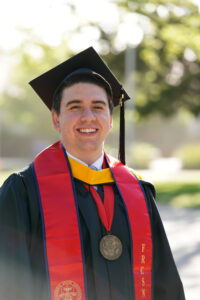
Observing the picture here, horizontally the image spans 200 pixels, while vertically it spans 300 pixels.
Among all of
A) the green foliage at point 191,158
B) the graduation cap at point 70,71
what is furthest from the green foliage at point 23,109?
the graduation cap at point 70,71

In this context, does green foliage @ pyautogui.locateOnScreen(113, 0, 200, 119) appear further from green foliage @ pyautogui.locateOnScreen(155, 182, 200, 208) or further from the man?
the man

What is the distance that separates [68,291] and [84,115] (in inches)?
33.9

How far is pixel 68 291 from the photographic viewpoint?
85.7 inches

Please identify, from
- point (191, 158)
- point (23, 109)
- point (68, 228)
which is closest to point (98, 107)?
point (68, 228)

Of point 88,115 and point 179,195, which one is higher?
point 179,195

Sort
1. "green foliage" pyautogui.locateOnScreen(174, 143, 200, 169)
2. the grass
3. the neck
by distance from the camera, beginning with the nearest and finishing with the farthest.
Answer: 1. the neck
2. the grass
3. "green foliage" pyautogui.locateOnScreen(174, 143, 200, 169)

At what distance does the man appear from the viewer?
2039 millimetres

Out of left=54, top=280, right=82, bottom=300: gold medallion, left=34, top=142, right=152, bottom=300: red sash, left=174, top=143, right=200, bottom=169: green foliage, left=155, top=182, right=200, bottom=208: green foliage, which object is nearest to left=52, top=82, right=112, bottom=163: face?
left=34, top=142, right=152, bottom=300: red sash

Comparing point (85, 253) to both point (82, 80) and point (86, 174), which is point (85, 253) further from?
point (82, 80)

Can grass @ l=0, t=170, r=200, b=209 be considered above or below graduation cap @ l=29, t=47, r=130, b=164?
above

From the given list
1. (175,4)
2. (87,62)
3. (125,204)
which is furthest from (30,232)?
(175,4)

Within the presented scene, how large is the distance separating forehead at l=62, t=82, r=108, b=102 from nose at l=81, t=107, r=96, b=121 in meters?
0.06

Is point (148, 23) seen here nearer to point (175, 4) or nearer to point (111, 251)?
point (175, 4)

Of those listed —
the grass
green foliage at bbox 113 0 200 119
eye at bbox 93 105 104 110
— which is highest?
green foliage at bbox 113 0 200 119
